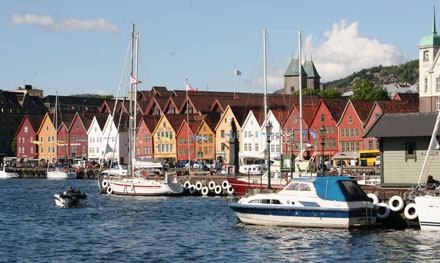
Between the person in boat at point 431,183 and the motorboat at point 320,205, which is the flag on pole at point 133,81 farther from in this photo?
the person in boat at point 431,183

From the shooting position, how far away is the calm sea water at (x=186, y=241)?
37.9 meters

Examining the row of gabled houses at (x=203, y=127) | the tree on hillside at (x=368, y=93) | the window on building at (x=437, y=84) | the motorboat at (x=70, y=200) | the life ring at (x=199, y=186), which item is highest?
the tree on hillside at (x=368, y=93)

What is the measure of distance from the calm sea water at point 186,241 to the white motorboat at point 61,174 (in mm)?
75217

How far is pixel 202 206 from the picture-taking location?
213 ft

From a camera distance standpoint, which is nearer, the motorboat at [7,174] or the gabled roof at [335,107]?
the gabled roof at [335,107]

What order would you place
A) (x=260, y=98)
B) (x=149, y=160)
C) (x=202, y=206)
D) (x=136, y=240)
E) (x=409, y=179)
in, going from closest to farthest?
(x=136, y=240) < (x=409, y=179) < (x=202, y=206) < (x=149, y=160) < (x=260, y=98)

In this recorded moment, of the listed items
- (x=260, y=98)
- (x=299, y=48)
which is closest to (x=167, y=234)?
(x=299, y=48)

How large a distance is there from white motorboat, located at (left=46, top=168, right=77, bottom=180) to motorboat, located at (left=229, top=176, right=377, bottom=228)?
92379mm

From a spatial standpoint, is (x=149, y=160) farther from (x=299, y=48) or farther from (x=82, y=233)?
(x=82, y=233)

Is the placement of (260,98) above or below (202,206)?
above

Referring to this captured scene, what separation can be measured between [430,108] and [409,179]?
5778 centimetres

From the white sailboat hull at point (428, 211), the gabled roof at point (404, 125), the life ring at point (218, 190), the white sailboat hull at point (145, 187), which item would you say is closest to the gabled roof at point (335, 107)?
the life ring at point (218, 190)

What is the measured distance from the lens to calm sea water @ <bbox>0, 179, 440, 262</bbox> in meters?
37.9

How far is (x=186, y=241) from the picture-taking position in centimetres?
4341
